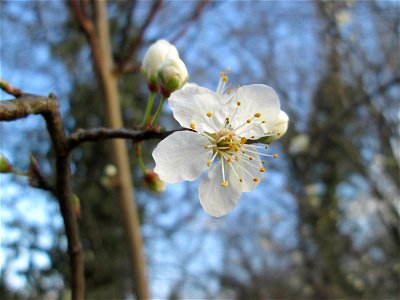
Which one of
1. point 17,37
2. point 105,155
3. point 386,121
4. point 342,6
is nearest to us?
point 386,121

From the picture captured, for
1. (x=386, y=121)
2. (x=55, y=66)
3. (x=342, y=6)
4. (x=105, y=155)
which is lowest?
(x=386, y=121)

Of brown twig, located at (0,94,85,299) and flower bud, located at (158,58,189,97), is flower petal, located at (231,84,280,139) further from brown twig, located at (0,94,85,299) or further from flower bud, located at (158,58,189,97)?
brown twig, located at (0,94,85,299)

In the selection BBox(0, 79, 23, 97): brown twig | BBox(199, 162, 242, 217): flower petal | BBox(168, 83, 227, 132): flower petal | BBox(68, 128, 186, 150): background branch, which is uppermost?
BBox(0, 79, 23, 97): brown twig

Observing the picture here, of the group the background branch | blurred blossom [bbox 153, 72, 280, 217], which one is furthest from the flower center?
the background branch

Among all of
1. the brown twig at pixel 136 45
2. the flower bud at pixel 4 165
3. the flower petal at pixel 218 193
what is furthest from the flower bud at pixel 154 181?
the brown twig at pixel 136 45

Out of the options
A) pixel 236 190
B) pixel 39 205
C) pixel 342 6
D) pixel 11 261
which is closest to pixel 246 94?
pixel 236 190

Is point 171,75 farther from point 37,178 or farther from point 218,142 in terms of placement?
point 37,178

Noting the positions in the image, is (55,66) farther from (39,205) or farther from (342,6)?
(342,6)

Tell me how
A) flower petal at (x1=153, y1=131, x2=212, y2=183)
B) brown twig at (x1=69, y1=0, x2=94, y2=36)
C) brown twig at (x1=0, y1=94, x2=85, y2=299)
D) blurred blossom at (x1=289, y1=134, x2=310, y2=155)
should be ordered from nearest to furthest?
brown twig at (x1=0, y1=94, x2=85, y2=299)
flower petal at (x1=153, y1=131, x2=212, y2=183)
brown twig at (x1=69, y1=0, x2=94, y2=36)
blurred blossom at (x1=289, y1=134, x2=310, y2=155)
